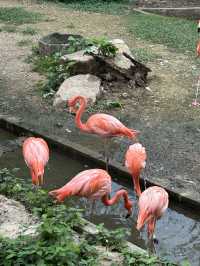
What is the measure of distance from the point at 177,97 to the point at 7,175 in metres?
3.28

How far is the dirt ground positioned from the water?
9.5 inches

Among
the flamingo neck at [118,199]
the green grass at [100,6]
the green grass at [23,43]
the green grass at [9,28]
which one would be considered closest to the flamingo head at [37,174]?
the flamingo neck at [118,199]

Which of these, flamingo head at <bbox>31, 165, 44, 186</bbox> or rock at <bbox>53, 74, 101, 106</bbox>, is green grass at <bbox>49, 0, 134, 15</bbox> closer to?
rock at <bbox>53, 74, 101, 106</bbox>

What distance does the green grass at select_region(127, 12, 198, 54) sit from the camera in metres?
9.73

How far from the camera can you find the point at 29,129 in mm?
6273

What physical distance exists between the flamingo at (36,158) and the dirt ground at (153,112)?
3.73 ft

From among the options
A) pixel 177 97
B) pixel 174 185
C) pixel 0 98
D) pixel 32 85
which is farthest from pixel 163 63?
pixel 174 185

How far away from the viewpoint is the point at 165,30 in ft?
34.9

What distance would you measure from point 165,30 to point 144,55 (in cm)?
192

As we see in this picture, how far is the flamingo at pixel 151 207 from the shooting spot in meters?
4.01

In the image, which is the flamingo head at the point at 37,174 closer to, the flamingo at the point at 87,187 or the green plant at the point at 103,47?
the flamingo at the point at 87,187

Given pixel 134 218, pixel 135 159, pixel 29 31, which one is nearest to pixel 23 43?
pixel 29 31

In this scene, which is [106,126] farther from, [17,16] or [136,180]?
[17,16]

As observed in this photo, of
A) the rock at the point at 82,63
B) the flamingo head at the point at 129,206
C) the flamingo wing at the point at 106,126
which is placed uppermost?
the rock at the point at 82,63
